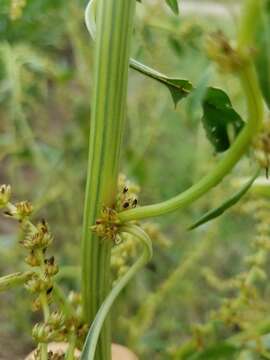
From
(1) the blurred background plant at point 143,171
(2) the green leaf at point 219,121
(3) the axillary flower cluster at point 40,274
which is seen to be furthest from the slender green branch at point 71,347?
(1) the blurred background plant at point 143,171

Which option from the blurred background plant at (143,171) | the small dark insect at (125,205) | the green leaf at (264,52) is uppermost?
the green leaf at (264,52)

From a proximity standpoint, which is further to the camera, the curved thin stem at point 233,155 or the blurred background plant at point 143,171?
the blurred background plant at point 143,171

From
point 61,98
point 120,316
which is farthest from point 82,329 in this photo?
point 61,98

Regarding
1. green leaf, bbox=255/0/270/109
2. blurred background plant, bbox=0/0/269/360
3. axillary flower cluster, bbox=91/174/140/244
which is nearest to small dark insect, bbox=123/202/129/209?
axillary flower cluster, bbox=91/174/140/244

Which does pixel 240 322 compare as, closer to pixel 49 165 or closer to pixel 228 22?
pixel 49 165

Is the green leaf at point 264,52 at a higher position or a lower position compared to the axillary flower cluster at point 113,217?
higher

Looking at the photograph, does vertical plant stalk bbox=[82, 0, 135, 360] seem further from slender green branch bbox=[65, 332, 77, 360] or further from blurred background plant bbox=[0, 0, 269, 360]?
blurred background plant bbox=[0, 0, 269, 360]

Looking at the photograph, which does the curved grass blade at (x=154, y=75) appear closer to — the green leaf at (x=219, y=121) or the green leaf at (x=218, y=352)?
the green leaf at (x=219, y=121)
